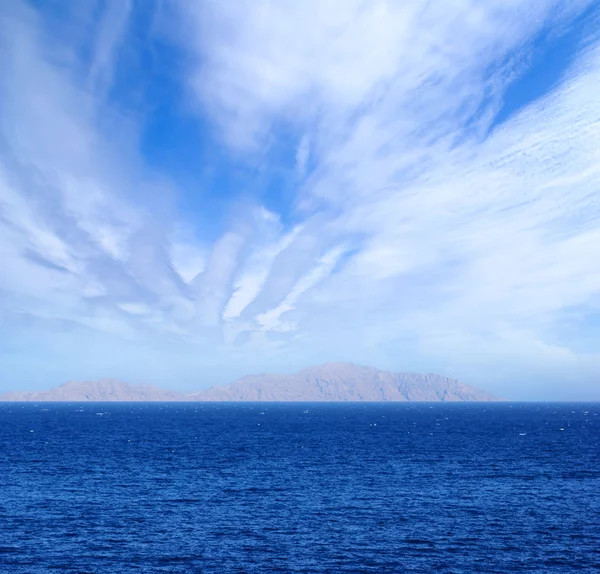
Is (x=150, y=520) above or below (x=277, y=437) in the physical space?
below

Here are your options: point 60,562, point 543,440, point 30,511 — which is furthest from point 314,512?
point 543,440

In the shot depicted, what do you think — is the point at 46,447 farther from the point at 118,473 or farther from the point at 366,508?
the point at 366,508

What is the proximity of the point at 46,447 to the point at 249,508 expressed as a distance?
8696cm

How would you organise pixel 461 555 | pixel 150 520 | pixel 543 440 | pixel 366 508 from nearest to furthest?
pixel 461 555, pixel 150 520, pixel 366 508, pixel 543 440

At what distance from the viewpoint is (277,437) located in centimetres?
16862

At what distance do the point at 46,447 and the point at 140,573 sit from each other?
100 metres

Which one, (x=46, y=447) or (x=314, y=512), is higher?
(x=46, y=447)

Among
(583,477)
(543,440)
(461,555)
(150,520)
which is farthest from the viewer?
(543,440)

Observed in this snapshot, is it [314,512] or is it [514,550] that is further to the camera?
[314,512]

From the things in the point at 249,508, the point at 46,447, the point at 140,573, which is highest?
the point at 46,447

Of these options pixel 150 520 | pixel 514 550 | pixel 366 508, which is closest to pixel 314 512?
pixel 366 508

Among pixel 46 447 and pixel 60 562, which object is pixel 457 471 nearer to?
pixel 60 562

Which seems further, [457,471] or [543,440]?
[543,440]

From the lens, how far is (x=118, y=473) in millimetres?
92812
